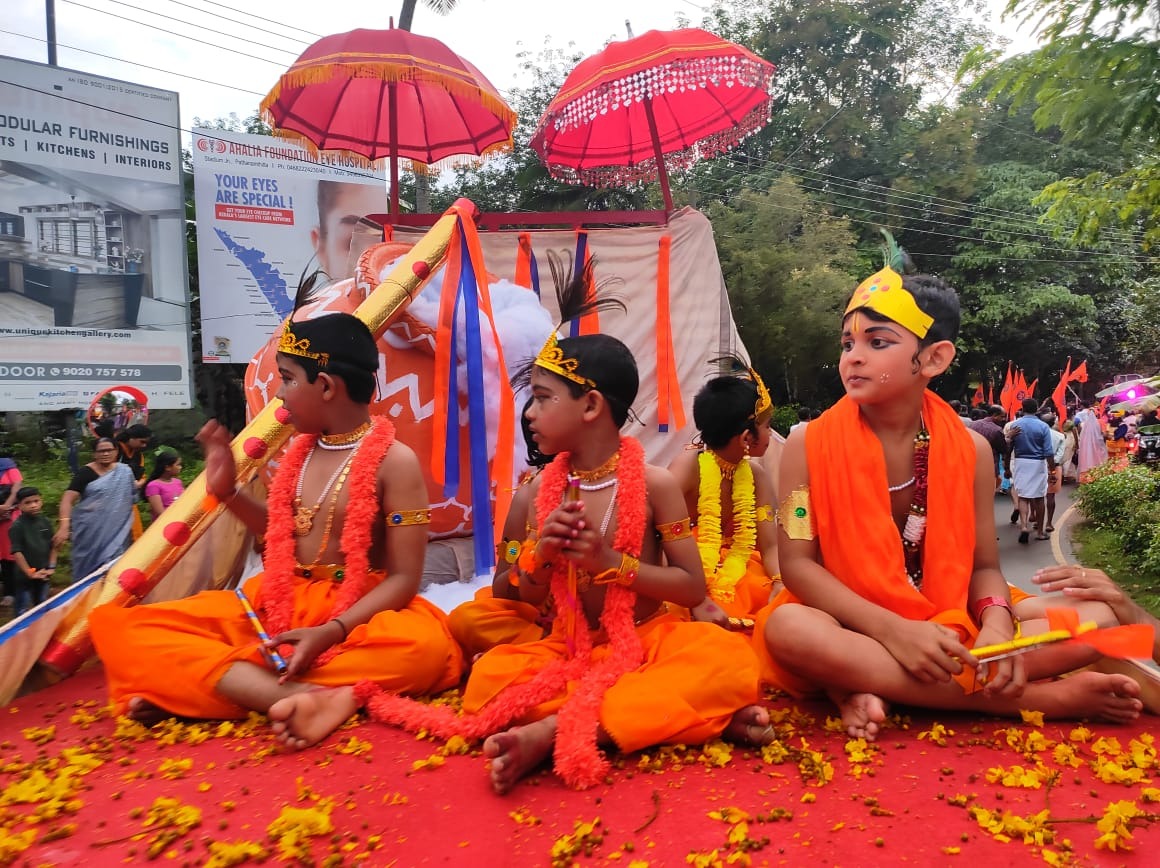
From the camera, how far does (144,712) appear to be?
2580 mm

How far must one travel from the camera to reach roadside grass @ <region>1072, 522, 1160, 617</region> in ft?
21.7

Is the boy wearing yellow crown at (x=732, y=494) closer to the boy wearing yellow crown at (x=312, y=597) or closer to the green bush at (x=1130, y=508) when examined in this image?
the boy wearing yellow crown at (x=312, y=597)

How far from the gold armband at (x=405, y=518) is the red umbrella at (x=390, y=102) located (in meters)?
2.75

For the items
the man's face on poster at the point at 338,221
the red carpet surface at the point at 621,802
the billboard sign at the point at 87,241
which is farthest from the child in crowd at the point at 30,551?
the man's face on poster at the point at 338,221

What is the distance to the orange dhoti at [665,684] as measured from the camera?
218cm

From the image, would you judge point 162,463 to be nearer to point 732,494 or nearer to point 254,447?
point 254,447

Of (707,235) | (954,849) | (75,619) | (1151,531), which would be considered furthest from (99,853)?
(1151,531)

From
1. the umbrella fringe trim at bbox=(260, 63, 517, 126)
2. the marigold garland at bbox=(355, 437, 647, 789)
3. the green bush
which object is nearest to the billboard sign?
the umbrella fringe trim at bbox=(260, 63, 517, 126)

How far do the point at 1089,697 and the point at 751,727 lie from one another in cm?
97

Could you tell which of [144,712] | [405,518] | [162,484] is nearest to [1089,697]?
[405,518]

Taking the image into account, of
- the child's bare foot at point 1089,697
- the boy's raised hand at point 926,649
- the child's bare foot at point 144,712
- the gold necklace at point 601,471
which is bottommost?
the child's bare foot at point 144,712

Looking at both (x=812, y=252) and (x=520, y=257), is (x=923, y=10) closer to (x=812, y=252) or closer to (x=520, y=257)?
(x=812, y=252)

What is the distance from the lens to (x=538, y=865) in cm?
174

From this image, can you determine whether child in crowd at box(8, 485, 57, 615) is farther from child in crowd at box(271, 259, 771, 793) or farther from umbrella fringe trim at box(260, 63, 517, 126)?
child in crowd at box(271, 259, 771, 793)
